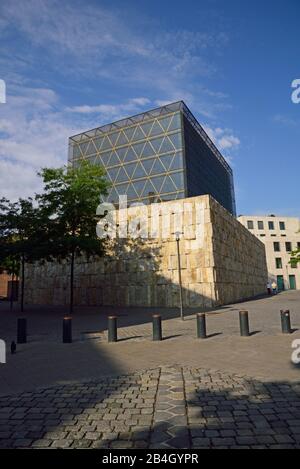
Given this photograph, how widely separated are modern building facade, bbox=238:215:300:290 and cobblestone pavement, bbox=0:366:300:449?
64504 mm

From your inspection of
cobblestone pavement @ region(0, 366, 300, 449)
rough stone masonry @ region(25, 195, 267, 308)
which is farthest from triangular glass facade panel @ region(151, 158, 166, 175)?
cobblestone pavement @ region(0, 366, 300, 449)

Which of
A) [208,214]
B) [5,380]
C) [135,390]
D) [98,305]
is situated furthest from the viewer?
[98,305]

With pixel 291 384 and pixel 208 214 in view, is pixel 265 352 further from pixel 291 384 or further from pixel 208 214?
pixel 208 214

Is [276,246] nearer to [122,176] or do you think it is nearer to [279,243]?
[279,243]

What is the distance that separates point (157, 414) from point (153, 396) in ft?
2.62

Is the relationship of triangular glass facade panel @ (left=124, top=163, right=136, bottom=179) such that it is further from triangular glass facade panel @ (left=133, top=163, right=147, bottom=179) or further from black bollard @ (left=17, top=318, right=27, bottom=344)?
black bollard @ (left=17, top=318, right=27, bottom=344)

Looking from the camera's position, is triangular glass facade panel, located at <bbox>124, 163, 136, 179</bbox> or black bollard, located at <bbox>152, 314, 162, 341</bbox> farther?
triangular glass facade panel, located at <bbox>124, 163, 136, 179</bbox>

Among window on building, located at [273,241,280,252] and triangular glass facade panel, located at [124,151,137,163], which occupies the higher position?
triangular glass facade panel, located at [124,151,137,163]

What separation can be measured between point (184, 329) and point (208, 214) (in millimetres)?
12739

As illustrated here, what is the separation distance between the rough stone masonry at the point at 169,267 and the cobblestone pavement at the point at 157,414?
17229mm

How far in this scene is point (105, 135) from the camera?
206 ft

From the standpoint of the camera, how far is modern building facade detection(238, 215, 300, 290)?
66875mm

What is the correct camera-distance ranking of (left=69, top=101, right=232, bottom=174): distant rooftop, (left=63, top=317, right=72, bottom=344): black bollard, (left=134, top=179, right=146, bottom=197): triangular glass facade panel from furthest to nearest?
(left=69, top=101, right=232, bottom=174): distant rooftop < (left=134, top=179, right=146, bottom=197): triangular glass facade panel < (left=63, top=317, right=72, bottom=344): black bollard
